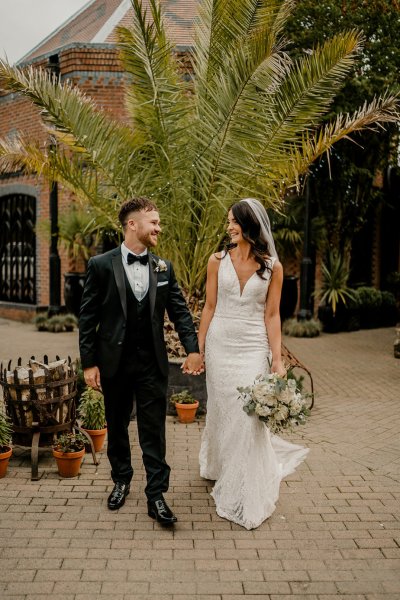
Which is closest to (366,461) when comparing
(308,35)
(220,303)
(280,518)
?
(280,518)

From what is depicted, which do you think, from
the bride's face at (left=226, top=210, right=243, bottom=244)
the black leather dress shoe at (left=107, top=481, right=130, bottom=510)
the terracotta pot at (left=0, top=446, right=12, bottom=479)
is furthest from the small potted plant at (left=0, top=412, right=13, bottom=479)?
the bride's face at (left=226, top=210, right=243, bottom=244)

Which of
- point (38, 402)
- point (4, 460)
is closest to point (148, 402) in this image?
point (38, 402)

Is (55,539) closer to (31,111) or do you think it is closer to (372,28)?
(372,28)

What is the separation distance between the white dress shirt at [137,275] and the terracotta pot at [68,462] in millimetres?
1555

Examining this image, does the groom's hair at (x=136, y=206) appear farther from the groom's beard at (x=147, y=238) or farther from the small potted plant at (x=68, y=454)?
the small potted plant at (x=68, y=454)

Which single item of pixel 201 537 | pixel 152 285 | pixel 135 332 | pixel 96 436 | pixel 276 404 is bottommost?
pixel 201 537

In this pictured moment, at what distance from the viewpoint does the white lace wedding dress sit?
4133mm

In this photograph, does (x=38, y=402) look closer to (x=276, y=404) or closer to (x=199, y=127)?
(x=276, y=404)

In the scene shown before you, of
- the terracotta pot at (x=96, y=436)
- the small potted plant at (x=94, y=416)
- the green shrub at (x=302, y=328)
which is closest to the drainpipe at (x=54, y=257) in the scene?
the green shrub at (x=302, y=328)

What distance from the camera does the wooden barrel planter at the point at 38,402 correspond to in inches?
194

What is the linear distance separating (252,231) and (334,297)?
10126 millimetres

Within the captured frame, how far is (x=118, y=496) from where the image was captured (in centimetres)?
426

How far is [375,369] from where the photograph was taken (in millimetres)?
9820

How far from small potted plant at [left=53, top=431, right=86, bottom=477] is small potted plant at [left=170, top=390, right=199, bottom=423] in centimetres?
173
